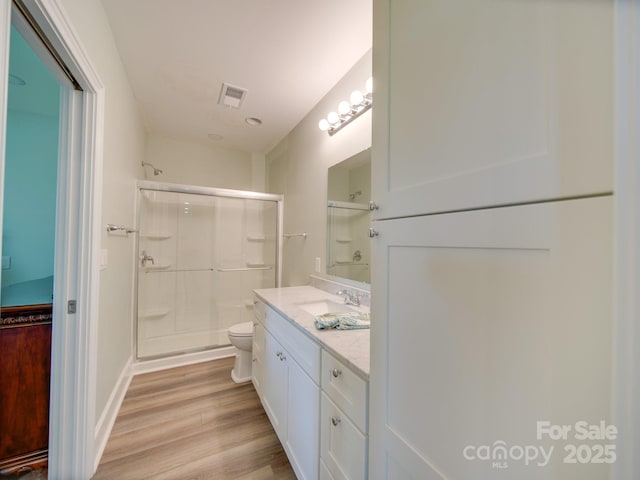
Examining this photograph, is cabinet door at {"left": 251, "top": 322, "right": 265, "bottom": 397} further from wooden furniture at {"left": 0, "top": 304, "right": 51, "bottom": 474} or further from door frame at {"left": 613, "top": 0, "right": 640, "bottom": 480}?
door frame at {"left": 613, "top": 0, "right": 640, "bottom": 480}

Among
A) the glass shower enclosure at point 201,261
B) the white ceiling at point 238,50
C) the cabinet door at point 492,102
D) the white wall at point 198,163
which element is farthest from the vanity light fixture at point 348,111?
the white wall at point 198,163

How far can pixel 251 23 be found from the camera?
4.78ft

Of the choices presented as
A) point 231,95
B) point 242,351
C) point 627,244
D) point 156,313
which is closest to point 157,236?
point 156,313

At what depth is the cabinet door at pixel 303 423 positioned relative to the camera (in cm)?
109

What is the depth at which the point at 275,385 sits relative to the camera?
1.56m

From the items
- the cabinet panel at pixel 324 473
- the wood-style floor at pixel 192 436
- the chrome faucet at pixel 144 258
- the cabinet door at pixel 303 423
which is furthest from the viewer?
the chrome faucet at pixel 144 258

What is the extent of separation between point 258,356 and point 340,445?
1.12m

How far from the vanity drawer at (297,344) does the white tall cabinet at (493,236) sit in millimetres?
395

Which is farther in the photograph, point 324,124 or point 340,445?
point 324,124

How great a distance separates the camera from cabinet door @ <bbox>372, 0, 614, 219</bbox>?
1.22 ft

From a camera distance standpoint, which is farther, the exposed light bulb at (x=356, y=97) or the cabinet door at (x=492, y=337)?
the exposed light bulb at (x=356, y=97)

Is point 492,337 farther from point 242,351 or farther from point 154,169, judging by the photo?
point 154,169

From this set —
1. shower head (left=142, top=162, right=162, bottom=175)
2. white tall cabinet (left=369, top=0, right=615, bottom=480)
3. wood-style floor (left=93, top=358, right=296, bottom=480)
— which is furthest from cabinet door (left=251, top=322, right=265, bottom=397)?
shower head (left=142, top=162, right=162, bottom=175)

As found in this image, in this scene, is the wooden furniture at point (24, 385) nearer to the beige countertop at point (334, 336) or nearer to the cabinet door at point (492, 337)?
the beige countertop at point (334, 336)
